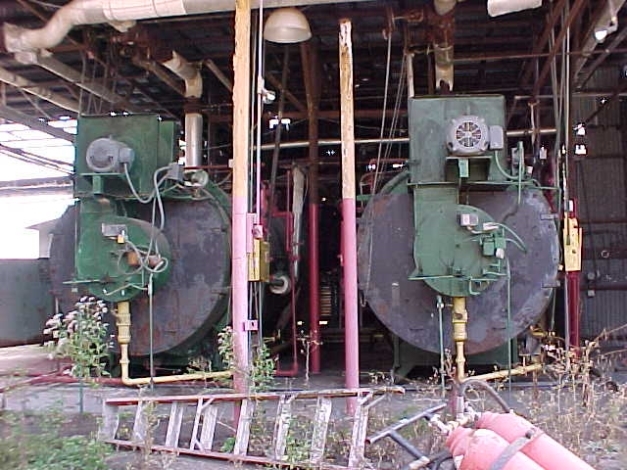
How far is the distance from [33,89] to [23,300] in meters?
2.89

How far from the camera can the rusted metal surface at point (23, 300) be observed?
844 centimetres

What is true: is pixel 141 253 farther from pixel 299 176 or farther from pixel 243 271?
pixel 299 176

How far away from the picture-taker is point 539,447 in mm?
2877

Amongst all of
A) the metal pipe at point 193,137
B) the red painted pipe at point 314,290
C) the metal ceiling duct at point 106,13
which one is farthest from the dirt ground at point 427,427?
the metal pipe at point 193,137

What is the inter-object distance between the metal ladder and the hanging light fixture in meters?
3.20

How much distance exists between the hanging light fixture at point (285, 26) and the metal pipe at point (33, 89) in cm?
441

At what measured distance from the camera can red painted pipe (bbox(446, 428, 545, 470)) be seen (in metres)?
2.70

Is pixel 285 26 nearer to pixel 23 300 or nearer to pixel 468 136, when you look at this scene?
pixel 468 136

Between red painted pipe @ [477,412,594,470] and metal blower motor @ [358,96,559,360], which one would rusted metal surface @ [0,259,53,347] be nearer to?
metal blower motor @ [358,96,559,360]

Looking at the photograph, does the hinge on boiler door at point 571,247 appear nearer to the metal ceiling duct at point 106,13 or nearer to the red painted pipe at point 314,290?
the red painted pipe at point 314,290

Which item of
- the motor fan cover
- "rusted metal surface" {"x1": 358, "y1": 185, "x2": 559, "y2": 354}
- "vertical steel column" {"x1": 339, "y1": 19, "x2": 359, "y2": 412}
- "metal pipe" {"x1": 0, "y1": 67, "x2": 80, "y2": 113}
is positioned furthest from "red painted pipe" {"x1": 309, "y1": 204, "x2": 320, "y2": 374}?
"metal pipe" {"x1": 0, "y1": 67, "x2": 80, "y2": 113}

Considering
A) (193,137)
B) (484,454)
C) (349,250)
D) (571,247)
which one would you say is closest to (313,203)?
(193,137)

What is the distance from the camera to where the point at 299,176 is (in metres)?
8.66

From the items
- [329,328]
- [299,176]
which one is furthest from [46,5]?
[329,328]
